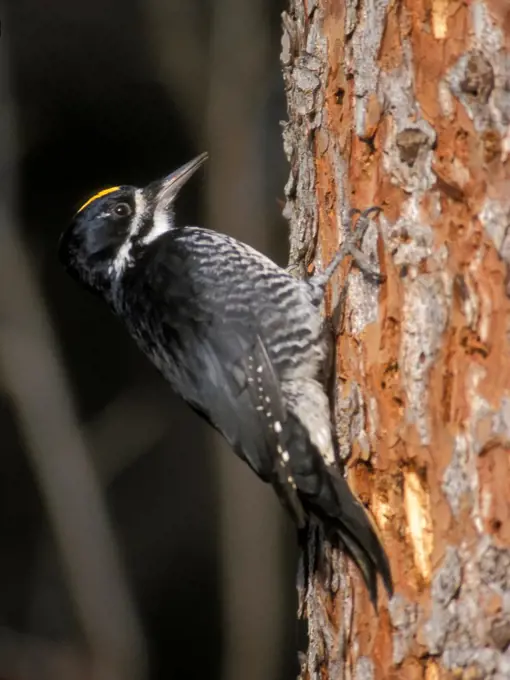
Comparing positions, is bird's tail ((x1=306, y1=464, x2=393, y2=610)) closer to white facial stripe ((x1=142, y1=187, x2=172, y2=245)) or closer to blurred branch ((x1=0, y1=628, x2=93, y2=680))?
white facial stripe ((x1=142, y1=187, x2=172, y2=245))

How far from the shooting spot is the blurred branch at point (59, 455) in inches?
184

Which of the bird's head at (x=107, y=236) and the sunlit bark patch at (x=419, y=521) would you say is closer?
the sunlit bark patch at (x=419, y=521)

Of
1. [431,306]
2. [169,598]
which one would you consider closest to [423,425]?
[431,306]

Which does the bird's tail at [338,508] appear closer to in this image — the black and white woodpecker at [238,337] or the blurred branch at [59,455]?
the black and white woodpecker at [238,337]

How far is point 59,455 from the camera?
4.68 metres

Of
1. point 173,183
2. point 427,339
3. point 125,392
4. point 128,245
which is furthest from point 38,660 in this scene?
point 427,339

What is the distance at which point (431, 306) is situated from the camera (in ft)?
7.14

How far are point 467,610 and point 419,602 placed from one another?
0.39ft

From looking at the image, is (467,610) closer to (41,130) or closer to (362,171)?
(362,171)

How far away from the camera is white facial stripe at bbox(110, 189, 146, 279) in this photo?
3084 mm

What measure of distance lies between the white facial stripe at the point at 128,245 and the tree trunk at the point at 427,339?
34.8 inches

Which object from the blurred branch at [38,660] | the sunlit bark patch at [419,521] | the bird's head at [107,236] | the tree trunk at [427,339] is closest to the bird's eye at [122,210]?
the bird's head at [107,236]

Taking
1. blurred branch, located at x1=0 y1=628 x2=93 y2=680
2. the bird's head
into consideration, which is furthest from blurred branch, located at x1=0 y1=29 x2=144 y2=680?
the bird's head

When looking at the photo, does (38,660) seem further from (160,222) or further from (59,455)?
(160,222)
